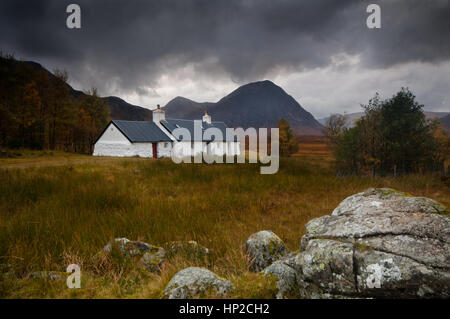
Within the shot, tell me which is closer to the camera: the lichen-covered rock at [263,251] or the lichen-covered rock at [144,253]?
the lichen-covered rock at [263,251]

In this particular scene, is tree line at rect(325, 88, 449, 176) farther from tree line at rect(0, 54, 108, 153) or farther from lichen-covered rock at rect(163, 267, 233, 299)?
tree line at rect(0, 54, 108, 153)

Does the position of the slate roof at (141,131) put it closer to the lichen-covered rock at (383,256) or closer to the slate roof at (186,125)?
the slate roof at (186,125)

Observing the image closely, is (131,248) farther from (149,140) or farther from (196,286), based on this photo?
(149,140)

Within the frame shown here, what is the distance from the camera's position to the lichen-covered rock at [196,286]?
2.23m

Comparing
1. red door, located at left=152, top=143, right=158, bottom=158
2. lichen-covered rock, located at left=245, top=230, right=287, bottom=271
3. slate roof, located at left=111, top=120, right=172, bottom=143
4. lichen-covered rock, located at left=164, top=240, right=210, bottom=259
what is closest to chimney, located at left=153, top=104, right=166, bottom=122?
slate roof, located at left=111, top=120, right=172, bottom=143

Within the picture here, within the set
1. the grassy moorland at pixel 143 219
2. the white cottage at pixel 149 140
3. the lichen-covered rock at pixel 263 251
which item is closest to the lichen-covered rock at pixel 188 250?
the grassy moorland at pixel 143 219

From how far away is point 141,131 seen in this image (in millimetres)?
33750

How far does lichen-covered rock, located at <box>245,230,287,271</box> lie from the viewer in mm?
3406

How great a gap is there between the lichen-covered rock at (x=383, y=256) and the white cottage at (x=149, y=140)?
30.0 meters

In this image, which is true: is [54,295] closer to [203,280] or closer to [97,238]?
[203,280]

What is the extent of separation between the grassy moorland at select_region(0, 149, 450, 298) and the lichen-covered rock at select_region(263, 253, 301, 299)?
123mm

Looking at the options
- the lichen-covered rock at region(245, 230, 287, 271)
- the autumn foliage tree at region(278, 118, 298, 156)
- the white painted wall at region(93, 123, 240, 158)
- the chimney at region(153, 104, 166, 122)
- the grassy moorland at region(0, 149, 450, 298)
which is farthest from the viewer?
the autumn foliage tree at region(278, 118, 298, 156)

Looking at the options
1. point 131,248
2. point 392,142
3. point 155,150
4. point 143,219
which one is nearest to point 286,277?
point 131,248

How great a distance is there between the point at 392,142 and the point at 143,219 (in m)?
23.3
